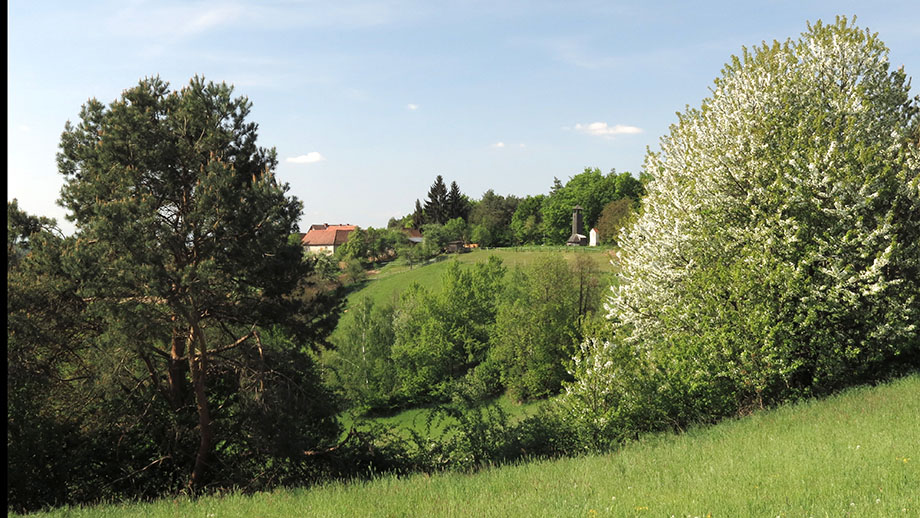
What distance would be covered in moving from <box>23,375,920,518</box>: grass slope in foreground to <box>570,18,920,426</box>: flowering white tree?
3555 millimetres

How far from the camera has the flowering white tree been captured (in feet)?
56.0

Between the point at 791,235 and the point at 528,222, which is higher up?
the point at 528,222

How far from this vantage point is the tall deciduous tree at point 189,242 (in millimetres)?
14344

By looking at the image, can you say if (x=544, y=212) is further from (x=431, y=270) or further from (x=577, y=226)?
(x=431, y=270)

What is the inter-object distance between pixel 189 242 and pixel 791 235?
53.7 feet

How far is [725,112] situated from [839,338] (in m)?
7.79

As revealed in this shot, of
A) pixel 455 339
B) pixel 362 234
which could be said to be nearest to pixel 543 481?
pixel 455 339

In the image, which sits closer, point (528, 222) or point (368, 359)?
point (368, 359)

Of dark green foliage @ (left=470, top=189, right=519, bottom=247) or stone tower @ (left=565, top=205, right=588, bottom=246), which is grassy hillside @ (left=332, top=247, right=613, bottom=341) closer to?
stone tower @ (left=565, top=205, right=588, bottom=246)

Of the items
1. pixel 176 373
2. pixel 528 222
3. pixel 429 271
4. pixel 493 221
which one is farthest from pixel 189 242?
pixel 493 221

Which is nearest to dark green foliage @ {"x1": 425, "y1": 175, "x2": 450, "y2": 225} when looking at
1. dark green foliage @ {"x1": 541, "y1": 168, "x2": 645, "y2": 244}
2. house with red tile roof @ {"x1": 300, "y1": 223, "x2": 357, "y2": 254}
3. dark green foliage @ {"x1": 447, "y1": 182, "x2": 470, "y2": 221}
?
dark green foliage @ {"x1": 447, "y1": 182, "x2": 470, "y2": 221}

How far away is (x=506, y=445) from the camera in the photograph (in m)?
16.2

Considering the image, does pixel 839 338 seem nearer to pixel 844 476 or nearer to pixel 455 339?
pixel 844 476

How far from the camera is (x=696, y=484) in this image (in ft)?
29.9
